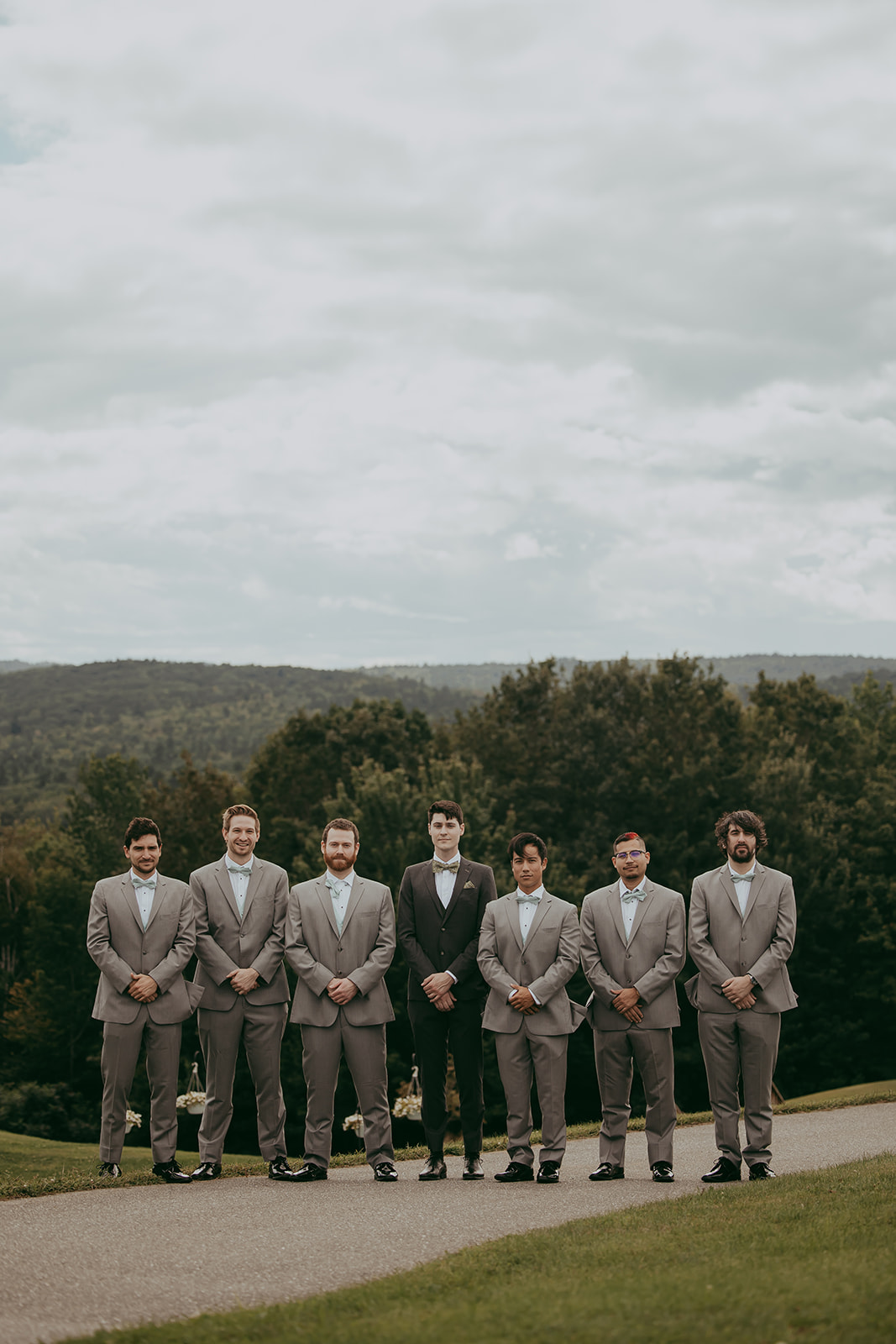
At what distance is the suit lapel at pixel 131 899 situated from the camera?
8.95 m

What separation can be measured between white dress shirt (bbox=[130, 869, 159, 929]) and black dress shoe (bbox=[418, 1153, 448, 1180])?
276 centimetres

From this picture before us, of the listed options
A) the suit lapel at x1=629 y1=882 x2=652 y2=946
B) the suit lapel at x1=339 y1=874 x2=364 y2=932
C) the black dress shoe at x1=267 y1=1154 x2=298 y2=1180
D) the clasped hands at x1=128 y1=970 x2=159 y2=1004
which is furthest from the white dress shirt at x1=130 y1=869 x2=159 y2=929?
the suit lapel at x1=629 y1=882 x2=652 y2=946

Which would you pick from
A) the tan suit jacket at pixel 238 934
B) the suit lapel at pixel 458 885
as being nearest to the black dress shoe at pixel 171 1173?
the tan suit jacket at pixel 238 934

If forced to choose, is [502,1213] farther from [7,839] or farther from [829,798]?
[7,839]

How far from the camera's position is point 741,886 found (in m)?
8.95

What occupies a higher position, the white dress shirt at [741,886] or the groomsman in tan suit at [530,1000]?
the white dress shirt at [741,886]

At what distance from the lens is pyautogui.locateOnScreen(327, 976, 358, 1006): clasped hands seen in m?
8.64

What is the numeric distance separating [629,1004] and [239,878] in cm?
309

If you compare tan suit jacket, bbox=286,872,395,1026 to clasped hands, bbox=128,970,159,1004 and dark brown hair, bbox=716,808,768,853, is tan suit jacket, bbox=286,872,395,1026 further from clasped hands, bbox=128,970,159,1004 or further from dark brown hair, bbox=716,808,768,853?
dark brown hair, bbox=716,808,768,853

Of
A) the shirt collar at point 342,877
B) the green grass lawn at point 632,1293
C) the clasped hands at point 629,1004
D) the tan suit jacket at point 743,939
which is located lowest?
the green grass lawn at point 632,1293

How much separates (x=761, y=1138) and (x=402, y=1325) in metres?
4.65

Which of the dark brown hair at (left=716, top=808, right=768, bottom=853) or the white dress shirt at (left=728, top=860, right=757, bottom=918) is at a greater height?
the dark brown hair at (left=716, top=808, right=768, bottom=853)

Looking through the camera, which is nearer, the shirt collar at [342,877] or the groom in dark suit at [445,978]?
the groom in dark suit at [445,978]

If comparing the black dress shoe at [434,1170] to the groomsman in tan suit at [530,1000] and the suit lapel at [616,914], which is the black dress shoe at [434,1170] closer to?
the groomsman in tan suit at [530,1000]
